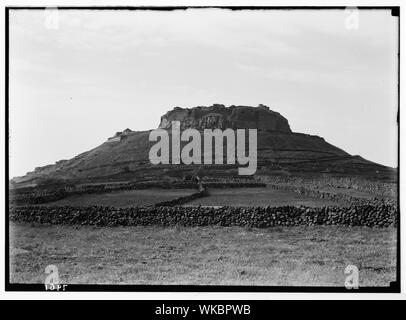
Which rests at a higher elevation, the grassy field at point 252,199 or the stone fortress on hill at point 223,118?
the stone fortress on hill at point 223,118

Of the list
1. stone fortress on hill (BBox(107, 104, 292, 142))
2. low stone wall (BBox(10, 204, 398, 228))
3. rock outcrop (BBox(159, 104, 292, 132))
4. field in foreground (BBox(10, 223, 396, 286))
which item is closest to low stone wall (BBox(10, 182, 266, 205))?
low stone wall (BBox(10, 204, 398, 228))

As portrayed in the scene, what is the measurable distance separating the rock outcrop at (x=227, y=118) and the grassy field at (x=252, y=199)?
133 centimetres

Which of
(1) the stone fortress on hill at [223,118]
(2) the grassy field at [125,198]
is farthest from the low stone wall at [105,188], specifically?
(1) the stone fortress on hill at [223,118]

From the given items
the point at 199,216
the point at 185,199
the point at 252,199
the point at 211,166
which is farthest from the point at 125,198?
the point at 252,199

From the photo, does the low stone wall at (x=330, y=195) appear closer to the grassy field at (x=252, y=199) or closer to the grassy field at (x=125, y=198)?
the grassy field at (x=252, y=199)

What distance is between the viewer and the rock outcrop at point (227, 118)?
1248 centimetres

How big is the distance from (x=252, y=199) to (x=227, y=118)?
1.78 m

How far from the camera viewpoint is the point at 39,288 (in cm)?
1232

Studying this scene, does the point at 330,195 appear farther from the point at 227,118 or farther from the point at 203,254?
the point at 203,254
